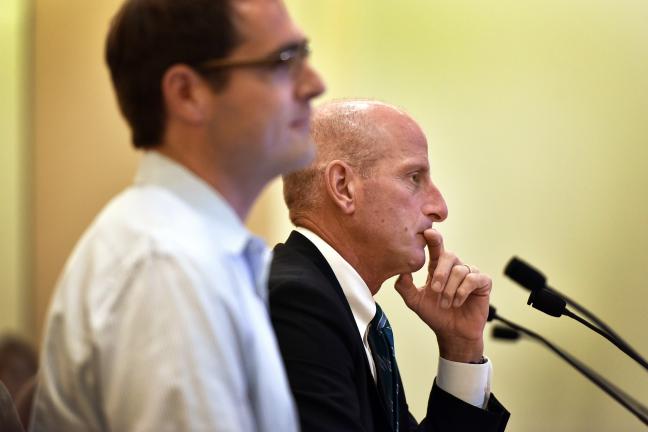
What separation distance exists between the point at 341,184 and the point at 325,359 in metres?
0.41

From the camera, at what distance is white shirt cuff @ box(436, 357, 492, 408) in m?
1.63

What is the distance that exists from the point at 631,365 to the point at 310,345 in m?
2.26

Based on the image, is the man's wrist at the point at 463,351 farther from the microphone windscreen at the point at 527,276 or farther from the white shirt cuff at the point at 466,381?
the microphone windscreen at the point at 527,276

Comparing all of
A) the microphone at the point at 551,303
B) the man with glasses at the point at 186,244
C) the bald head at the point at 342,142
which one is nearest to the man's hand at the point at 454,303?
the microphone at the point at 551,303

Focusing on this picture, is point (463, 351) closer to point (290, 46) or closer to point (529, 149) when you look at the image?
point (290, 46)

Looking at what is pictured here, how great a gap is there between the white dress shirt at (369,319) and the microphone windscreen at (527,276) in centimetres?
20

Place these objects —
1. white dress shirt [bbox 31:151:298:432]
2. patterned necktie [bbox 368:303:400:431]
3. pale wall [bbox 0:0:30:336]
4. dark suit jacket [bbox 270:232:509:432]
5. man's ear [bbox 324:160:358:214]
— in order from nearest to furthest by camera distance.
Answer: white dress shirt [bbox 31:151:298:432], dark suit jacket [bbox 270:232:509:432], patterned necktie [bbox 368:303:400:431], man's ear [bbox 324:160:358:214], pale wall [bbox 0:0:30:336]

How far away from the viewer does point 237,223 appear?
0.99 m

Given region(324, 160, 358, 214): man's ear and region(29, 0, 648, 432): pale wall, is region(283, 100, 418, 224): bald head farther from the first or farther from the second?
region(29, 0, 648, 432): pale wall

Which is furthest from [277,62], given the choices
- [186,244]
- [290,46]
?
[186,244]

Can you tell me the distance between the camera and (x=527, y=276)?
5.78 feet

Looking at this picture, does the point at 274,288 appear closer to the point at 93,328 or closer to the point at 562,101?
the point at 93,328

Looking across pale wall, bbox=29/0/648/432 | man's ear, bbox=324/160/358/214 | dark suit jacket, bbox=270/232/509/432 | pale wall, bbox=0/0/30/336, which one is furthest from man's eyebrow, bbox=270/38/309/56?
pale wall, bbox=0/0/30/336

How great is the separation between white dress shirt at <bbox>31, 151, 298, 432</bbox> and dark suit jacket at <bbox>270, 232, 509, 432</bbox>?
384 millimetres
